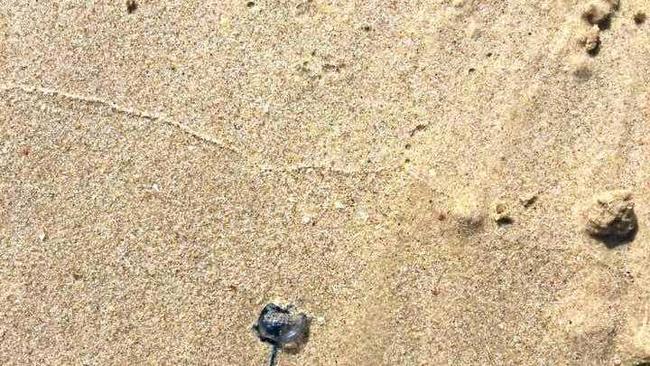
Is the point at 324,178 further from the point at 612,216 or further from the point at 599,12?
the point at 599,12

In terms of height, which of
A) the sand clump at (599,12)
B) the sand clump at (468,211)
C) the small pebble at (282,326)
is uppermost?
the sand clump at (599,12)

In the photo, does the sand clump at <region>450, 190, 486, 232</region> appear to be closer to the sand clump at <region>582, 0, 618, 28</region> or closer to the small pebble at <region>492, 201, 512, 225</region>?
the small pebble at <region>492, 201, 512, 225</region>

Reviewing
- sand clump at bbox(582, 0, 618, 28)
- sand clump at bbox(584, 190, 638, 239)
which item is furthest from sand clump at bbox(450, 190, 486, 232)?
sand clump at bbox(582, 0, 618, 28)

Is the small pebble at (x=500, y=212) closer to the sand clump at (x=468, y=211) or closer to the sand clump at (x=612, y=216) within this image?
the sand clump at (x=468, y=211)

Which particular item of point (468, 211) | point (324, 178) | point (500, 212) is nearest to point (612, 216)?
point (500, 212)

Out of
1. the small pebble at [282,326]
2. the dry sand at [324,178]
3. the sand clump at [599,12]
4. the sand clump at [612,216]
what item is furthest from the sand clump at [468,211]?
the sand clump at [599,12]

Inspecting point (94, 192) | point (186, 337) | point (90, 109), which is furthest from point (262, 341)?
point (90, 109)
